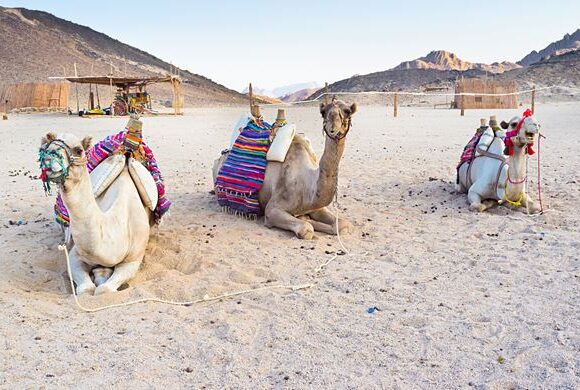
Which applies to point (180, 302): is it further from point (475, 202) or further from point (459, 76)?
point (459, 76)

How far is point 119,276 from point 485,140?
4932 mm

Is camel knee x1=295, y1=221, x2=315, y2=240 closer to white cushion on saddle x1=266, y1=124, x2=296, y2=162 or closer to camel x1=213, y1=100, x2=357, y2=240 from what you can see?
camel x1=213, y1=100, x2=357, y2=240

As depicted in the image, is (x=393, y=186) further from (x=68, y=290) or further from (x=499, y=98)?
(x=499, y=98)

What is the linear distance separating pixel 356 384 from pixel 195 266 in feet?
8.10

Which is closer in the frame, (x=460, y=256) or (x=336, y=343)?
(x=336, y=343)

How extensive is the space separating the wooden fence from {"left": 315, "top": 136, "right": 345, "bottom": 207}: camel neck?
103ft

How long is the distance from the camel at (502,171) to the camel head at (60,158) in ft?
15.4

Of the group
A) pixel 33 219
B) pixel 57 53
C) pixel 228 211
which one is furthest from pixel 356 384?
pixel 57 53

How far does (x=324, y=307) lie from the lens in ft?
13.3

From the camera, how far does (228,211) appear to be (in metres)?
7.09

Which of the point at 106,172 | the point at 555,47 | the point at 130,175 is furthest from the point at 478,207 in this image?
the point at 555,47

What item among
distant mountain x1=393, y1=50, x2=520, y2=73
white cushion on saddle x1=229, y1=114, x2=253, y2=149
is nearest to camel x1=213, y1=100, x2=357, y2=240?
white cushion on saddle x1=229, y1=114, x2=253, y2=149

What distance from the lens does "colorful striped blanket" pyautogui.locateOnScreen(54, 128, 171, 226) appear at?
17.6 feet

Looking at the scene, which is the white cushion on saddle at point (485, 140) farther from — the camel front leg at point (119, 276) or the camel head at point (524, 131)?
the camel front leg at point (119, 276)
